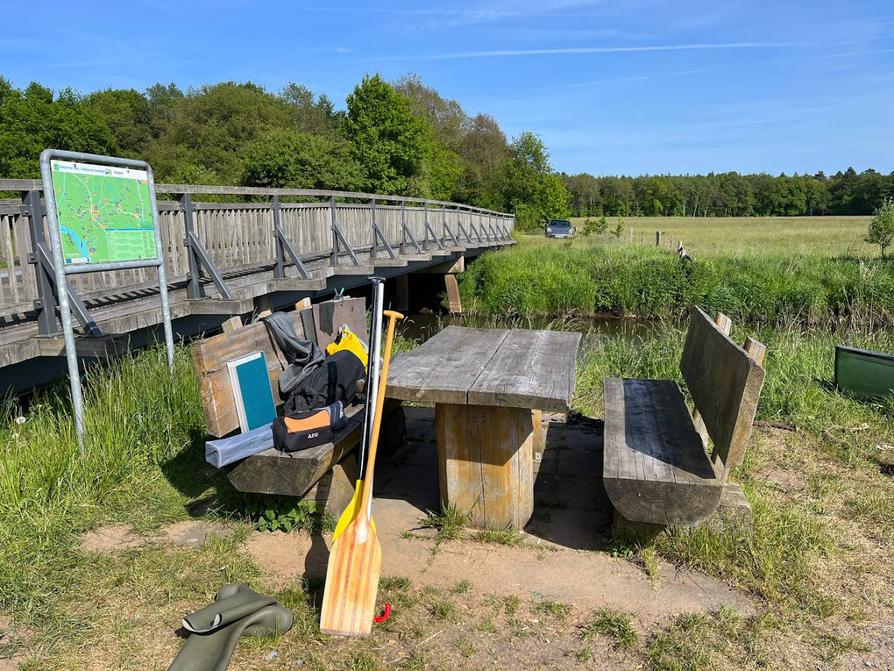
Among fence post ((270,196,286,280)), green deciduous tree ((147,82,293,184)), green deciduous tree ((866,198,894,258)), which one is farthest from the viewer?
green deciduous tree ((147,82,293,184))

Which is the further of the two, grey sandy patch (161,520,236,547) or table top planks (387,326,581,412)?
grey sandy patch (161,520,236,547)

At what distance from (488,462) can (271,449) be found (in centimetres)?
115

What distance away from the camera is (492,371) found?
147 inches

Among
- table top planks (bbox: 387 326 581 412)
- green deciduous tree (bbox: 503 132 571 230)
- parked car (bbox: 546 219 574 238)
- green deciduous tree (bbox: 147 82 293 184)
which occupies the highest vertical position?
green deciduous tree (bbox: 147 82 293 184)

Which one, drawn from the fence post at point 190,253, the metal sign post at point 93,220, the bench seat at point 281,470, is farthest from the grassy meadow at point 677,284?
the bench seat at point 281,470

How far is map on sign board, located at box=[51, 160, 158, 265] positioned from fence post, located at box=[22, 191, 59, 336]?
650 millimetres

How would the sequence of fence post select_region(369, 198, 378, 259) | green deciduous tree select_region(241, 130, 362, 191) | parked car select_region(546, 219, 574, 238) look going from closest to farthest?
fence post select_region(369, 198, 378, 259) → green deciduous tree select_region(241, 130, 362, 191) → parked car select_region(546, 219, 574, 238)

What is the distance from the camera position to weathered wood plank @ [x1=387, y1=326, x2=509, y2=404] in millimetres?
3361

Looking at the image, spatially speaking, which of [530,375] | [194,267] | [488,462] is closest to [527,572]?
[488,462]

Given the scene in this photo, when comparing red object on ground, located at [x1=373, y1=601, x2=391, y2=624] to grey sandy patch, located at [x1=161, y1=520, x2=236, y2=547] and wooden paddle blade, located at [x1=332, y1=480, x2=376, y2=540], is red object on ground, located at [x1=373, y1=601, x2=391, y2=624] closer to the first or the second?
wooden paddle blade, located at [x1=332, y1=480, x2=376, y2=540]

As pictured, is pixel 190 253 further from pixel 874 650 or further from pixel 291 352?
pixel 874 650

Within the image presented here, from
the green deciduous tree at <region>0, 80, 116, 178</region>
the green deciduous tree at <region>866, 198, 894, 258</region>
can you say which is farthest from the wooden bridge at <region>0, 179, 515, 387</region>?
the green deciduous tree at <region>0, 80, 116, 178</region>

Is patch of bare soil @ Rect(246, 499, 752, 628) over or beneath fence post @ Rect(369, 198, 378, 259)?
beneath

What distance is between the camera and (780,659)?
253cm
